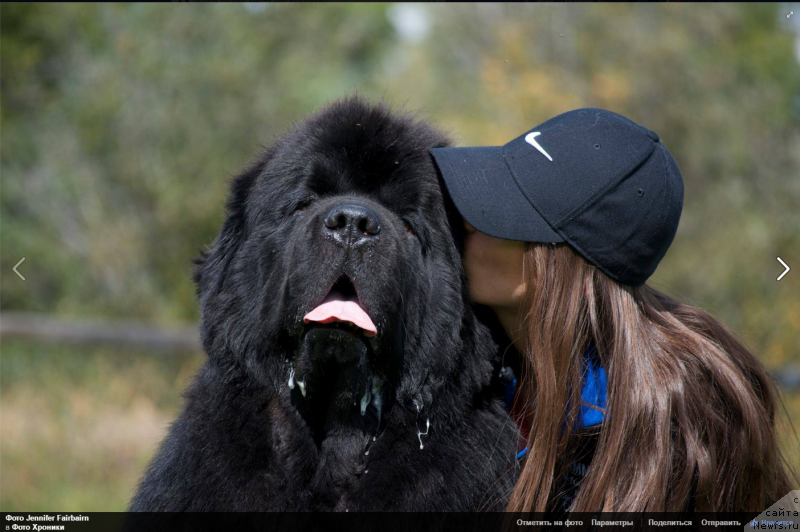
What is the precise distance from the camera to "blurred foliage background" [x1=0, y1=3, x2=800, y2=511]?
7.54 meters

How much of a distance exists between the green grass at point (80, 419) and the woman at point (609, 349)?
8.90ft

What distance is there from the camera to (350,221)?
2.09 metres

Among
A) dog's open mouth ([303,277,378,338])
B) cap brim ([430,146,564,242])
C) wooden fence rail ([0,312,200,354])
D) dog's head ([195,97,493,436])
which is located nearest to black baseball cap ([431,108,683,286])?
cap brim ([430,146,564,242])

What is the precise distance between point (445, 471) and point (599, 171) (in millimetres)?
988

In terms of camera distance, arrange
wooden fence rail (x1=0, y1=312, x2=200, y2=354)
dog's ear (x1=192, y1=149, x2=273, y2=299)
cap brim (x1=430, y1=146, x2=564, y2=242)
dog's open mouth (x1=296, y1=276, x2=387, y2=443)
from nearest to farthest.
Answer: dog's open mouth (x1=296, y1=276, x2=387, y2=443) → cap brim (x1=430, y1=146, x2=564, y2=242) → dog's ear (x1=192, y1=149, x2=273, y2=299) → wooden fence rail (x1=0, y1=312, x2=200, y2=354)

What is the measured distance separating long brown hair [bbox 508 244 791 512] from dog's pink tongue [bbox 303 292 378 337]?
521mm

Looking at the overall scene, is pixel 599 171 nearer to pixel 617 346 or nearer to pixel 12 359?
pixel 617 346

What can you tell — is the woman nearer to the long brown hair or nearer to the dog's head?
the long brown hair

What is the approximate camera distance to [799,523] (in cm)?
228

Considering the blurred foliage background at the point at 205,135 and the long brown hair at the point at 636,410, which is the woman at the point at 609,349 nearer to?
the long brown hair at the point at 636,410

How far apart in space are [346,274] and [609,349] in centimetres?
83

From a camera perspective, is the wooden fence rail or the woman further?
the wooden fence rail

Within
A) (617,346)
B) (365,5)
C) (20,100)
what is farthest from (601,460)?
(365,5)

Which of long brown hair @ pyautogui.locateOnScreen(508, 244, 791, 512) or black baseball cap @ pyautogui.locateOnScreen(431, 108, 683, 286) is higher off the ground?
black baseball cap @ pyautogui.locateOnScreen(431, 108, 683, 286)
